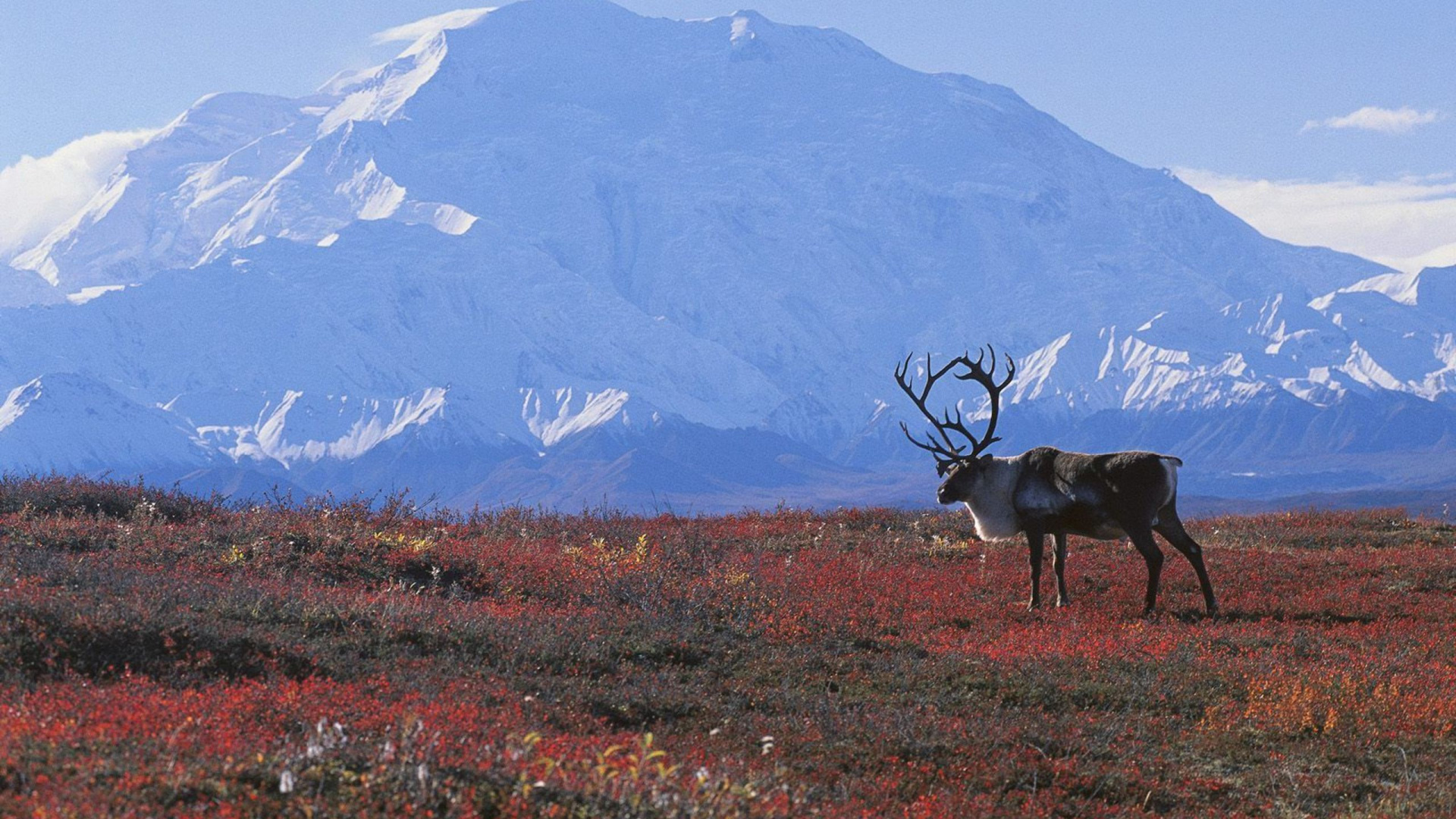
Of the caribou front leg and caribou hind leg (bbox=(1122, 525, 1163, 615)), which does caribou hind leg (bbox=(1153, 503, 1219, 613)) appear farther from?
the caribou front leg

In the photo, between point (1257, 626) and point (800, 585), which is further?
point (800, 585)

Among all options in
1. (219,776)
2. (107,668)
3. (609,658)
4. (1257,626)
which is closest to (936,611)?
(1257,626)

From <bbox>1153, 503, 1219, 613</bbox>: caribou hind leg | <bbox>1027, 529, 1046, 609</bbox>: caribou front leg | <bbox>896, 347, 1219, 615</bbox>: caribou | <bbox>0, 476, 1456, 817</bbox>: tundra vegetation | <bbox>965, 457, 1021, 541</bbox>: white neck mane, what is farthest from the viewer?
<bbox>965, 457, 1021, 541</bbox>: white neck mane

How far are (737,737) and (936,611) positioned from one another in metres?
7.29

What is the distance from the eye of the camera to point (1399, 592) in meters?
20.0

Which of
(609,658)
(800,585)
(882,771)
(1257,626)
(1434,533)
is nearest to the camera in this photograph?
(882,771)

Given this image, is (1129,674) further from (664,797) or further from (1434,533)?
(1434,533)

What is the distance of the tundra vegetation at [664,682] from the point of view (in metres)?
8.52

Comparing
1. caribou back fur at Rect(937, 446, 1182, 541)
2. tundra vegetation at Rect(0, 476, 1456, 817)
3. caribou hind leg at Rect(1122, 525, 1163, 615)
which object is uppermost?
caribou back fur at Rect(937, 446, 1182, 541)

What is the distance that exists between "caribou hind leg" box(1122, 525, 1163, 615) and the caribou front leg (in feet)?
3.89

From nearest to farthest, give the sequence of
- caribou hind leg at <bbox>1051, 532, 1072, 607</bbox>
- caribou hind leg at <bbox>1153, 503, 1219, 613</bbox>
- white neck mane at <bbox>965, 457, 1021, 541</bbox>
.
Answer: caribou hind leg at <bbox>1153, 503, 1219, 613</bbox>
caribou hind leg at <bbox>1051, 532, 1072, 607</bbox>
white neck mane at <bbox>965, 457, 1021, 541</bbox>

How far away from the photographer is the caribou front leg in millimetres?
18797

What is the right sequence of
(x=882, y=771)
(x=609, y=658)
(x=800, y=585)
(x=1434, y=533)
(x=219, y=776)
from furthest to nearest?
1. (x=1434, y=533)
2. (x=800, y=585)
3. (x=609, y=658)
4. (x=882, y=771)
5. (x=219, y=776)

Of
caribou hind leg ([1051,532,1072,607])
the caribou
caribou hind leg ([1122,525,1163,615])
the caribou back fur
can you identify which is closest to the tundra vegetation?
caribou hind leg ([1122,525,1163,615])
